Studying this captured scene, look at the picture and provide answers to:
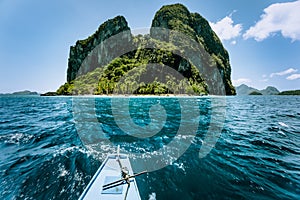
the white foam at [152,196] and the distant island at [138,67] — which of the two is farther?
the distant island at [138,67]

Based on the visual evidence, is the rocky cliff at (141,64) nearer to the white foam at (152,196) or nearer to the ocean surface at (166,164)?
the ocean surface at (166,164)

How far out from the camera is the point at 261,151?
8383mm

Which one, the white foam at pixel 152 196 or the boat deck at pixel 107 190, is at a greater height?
the boat deck at pixel 107 190

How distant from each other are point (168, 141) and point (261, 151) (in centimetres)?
537

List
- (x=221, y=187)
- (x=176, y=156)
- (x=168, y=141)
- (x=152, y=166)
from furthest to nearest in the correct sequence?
(x=168, y=141) < (x=176, y=156) < (x=152, y=166) < (x=221, y=187)

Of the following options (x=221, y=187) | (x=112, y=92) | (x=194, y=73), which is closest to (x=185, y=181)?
(x=221, y=187)

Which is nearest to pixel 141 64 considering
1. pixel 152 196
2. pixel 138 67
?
pixel 138 67

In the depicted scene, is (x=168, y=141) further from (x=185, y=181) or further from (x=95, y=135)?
(x=95, y=135)

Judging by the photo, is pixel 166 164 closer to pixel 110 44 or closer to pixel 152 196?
pixel 152 196

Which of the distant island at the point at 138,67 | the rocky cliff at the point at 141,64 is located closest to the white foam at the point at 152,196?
the distant island at the point at 138,67

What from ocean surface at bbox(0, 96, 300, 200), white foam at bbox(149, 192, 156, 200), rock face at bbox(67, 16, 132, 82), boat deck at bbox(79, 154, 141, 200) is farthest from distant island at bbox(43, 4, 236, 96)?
white foam at bbox(149, 192, 156, 200)

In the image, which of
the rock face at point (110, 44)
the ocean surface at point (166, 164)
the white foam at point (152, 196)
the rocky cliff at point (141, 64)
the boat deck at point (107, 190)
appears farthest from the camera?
the rock face at point (110, 44)

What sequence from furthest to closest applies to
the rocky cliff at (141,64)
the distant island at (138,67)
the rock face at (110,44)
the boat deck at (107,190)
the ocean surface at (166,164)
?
the rock face at (110,44) < the rocky cliff at (141,64) < the distant island at (138,67) < the ocean surface at (166,164) < the boat deck at (107,190)

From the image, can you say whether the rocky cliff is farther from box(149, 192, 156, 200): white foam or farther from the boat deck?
box(149, 192, 156, 200): white foam
